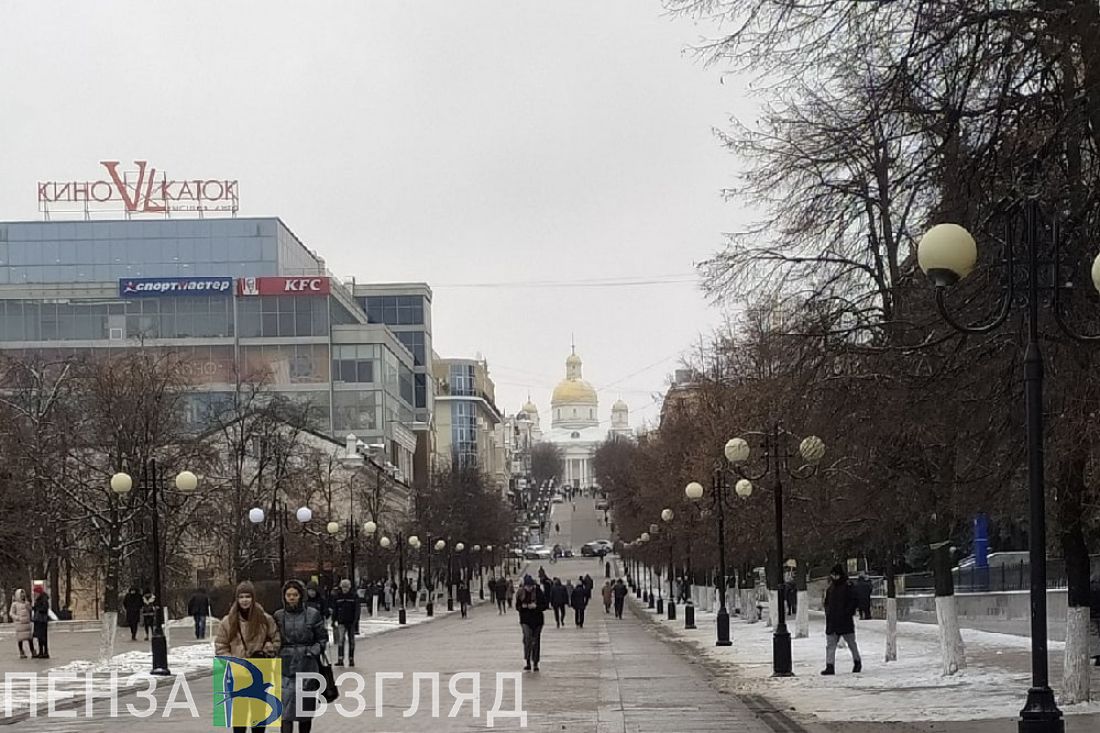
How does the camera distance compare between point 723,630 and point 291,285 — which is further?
point 291,285

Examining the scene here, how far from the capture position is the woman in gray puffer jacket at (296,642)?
47.0ft

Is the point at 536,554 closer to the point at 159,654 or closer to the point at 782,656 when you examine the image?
the point at 159,654

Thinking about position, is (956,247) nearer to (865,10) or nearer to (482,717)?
(865,10)

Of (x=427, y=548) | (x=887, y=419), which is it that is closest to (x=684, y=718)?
(x=887, y=419)

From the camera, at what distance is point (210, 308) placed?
101m

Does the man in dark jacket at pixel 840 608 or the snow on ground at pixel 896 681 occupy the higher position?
the man in dark jacket at pixel 840 608

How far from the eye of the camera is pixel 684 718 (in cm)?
1855

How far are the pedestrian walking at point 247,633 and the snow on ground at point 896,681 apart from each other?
695cm

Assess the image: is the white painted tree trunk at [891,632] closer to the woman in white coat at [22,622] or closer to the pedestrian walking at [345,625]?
the pedestrian walking at [345,625]

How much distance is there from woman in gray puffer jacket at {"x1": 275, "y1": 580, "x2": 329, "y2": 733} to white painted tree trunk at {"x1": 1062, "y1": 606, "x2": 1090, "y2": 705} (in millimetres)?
8193

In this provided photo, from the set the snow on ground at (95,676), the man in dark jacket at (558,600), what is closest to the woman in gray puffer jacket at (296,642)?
the snow on ground at (95,676)

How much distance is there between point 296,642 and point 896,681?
11634mm

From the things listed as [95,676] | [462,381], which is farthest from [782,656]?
[462,381]

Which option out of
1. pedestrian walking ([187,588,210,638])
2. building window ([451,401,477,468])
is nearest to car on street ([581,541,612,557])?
building window ([451,401,477,468])
